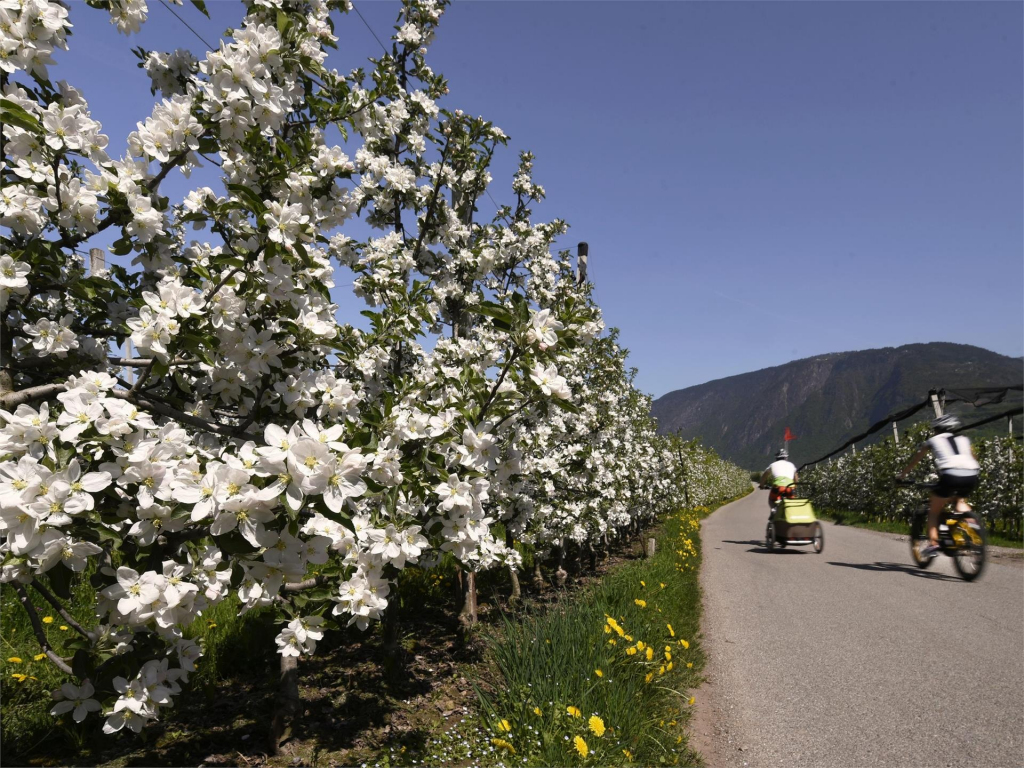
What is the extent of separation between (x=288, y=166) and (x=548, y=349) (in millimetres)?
Answer: 1527

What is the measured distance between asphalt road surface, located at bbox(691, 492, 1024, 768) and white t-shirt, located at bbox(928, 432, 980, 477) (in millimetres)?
1488

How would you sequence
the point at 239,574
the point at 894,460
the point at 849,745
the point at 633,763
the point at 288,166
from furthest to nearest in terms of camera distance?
the point at 894,460, the point at 849,745, the point at 633,763, the point at 288,166, the point at 239,574

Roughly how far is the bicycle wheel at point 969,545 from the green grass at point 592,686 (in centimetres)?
451

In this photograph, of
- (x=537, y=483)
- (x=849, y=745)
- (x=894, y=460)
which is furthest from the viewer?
(x=894, y=460)

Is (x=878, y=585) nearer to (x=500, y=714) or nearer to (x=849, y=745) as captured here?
(x=849, y=745)

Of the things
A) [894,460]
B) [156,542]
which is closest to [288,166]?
[156,542]

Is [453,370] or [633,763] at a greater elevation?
[453,370]

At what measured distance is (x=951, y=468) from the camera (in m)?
7.14

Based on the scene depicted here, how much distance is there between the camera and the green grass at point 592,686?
330cm

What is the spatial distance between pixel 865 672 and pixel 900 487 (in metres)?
20.5

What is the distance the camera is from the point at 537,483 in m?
6.17

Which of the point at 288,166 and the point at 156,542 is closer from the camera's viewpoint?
the point at 156,542

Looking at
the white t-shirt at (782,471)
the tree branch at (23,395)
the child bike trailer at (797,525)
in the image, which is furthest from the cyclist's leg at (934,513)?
the tree branch at (23,395)

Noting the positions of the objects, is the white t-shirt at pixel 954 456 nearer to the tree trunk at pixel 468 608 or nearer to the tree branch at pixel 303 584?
the tree trunk at pixel 468 608
